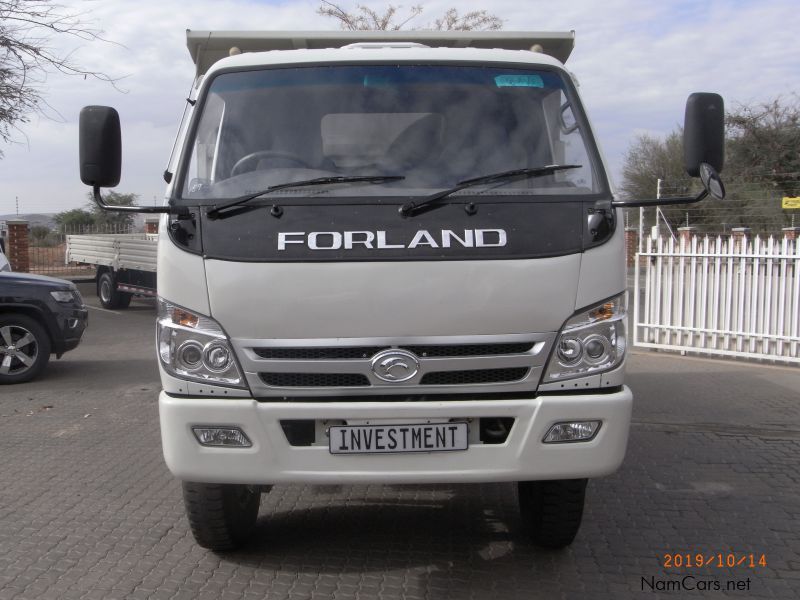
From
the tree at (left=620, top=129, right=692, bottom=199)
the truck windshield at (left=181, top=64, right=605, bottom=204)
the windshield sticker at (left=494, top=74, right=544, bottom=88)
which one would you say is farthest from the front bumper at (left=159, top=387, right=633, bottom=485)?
the tree at (left=620, top=129, right=692, bottom=199)

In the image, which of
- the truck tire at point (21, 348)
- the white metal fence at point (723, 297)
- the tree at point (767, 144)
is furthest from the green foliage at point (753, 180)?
the truck tire at point (21, 348)

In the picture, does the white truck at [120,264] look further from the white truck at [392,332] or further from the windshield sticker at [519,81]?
the white truck at [392,332]

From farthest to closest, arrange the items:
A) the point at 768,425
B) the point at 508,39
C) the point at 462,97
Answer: the point at 768,425, the point at 508,39, the point at 462,97

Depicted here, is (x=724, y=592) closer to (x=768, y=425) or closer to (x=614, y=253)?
(x=614, y=253)

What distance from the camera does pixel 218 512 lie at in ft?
13.4

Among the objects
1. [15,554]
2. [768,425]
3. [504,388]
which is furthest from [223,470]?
[768,425]

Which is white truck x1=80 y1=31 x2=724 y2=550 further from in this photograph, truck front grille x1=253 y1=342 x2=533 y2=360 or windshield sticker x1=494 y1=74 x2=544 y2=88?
windshield sticker x1=494 y1=74 x2=544 y2=88

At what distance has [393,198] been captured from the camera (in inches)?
150

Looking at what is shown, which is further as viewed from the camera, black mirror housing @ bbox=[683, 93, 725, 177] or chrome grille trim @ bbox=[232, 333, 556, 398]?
black mirror housing @ bbox=[683, 93, 725, 177]

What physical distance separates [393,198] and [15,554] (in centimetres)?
266

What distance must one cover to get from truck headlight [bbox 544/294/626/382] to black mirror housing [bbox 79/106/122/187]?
7.34 ft

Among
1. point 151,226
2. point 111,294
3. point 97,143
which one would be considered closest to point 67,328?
point 97,143

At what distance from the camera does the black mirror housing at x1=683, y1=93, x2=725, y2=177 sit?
3992 mm

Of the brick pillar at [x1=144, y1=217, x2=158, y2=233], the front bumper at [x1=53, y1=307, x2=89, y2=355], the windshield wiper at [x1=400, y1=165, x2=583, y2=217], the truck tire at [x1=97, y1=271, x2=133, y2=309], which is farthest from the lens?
the brick pillar at [x1=144, y1=217, x2=158, y2=233]
